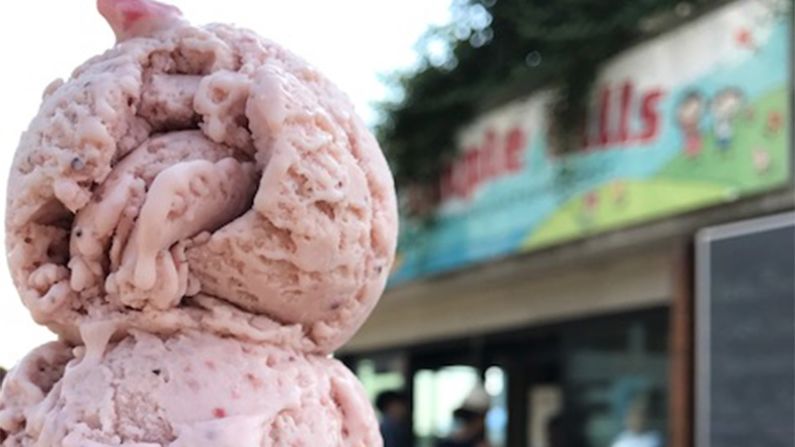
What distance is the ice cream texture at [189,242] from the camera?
1892 millimetres

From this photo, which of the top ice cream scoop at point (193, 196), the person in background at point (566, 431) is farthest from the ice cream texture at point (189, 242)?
the person in background at point (566, 431)

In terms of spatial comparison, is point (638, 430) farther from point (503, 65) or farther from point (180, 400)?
point (180, 400)

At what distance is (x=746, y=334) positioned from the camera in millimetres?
6117

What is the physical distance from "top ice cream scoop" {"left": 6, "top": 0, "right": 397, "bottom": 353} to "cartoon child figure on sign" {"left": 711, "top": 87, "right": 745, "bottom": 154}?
433 centimetres

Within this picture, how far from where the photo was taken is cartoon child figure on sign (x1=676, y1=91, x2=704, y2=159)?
20.6 feet

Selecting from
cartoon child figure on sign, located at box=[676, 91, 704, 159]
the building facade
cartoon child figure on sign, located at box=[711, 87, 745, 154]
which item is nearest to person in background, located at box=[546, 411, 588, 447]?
the building facade

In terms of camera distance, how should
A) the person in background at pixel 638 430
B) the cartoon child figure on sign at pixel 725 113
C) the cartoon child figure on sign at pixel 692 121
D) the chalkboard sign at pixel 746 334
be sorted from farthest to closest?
the person in background at pixel 638 430 → the cartoon child figure on sign at pixel 692 121 → the cartoon child figure on sign at pixel 725 113 → the chalkboard sign at pixel 746 334

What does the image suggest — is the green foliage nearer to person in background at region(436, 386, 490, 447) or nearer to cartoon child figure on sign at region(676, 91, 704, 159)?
cartoon child figure on sign at region(676, 91, 704, 159)

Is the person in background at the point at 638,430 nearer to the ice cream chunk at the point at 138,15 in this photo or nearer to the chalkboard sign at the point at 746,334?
the chalkboard sign at the point at 746,334

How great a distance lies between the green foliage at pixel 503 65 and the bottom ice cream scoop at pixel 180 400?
4940mm

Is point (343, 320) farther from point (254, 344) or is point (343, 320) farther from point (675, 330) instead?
point (675, 330)

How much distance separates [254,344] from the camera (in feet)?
6.48

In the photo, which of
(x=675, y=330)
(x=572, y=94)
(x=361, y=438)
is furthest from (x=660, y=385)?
(x=361, y=438)

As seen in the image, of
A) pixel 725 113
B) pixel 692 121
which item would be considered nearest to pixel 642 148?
pixel 692 121
